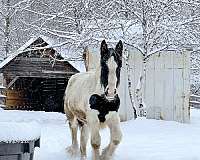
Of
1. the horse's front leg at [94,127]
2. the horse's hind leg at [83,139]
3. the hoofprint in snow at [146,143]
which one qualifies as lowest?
the hoofprint in snow at [146,143]

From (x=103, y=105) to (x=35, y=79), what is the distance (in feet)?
64.0

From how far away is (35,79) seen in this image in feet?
85.0

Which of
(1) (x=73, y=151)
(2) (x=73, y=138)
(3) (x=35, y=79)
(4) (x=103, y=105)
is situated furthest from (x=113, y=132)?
(3) (x=35, y=79)

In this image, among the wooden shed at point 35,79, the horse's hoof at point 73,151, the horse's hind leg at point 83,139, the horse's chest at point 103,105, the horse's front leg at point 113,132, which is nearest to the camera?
the horse's chest at point 103,105

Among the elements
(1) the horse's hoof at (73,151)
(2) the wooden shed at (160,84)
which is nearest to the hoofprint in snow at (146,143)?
(1) the horse's hoof at (73,151)

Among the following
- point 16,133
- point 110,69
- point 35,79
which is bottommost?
point 16,133

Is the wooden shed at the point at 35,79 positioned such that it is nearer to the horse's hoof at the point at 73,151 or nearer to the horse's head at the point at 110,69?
the horse's hoof at the point at 73,151

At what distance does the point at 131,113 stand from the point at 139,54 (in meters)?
2.03

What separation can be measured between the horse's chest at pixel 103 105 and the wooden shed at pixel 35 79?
13.2 metres

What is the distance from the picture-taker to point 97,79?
7.10m

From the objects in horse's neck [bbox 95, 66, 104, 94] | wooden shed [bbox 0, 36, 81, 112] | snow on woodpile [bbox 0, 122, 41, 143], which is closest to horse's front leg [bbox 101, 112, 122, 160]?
horse's neck [bbox 95, 66, 104, 94]

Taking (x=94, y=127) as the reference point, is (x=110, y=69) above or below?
above

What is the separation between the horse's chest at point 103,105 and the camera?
6777 mm

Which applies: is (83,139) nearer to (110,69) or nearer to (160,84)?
(110,69)
